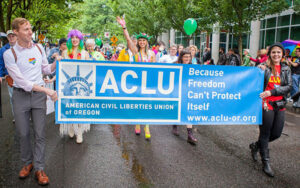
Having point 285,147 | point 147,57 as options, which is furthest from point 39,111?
point 285,147

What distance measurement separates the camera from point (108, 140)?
5844 millimetres

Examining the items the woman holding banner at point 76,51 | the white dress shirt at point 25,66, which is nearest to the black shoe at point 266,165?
the woman holding banner at point 76,51

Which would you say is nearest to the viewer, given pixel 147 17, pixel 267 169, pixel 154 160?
pixel 267 169

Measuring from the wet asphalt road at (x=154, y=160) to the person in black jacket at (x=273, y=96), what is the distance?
23.4 inches

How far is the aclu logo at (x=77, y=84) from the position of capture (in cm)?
390

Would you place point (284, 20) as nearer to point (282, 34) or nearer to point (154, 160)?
point (282, 34)

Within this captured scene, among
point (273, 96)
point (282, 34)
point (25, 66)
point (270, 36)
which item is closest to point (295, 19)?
point (282, 34)

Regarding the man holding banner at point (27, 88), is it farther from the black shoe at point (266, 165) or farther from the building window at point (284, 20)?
the building window at point (284, 20)

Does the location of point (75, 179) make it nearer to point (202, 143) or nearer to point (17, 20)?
point (17, 20)

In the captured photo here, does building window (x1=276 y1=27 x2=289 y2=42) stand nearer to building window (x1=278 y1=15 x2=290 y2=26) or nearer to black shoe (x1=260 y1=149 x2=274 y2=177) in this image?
building window (x1=278 y1=15 x2=290 y2=26)

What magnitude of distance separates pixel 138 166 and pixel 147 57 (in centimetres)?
237

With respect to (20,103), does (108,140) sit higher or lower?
lower

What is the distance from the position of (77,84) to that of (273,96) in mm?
2856

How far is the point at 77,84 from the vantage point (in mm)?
3932
